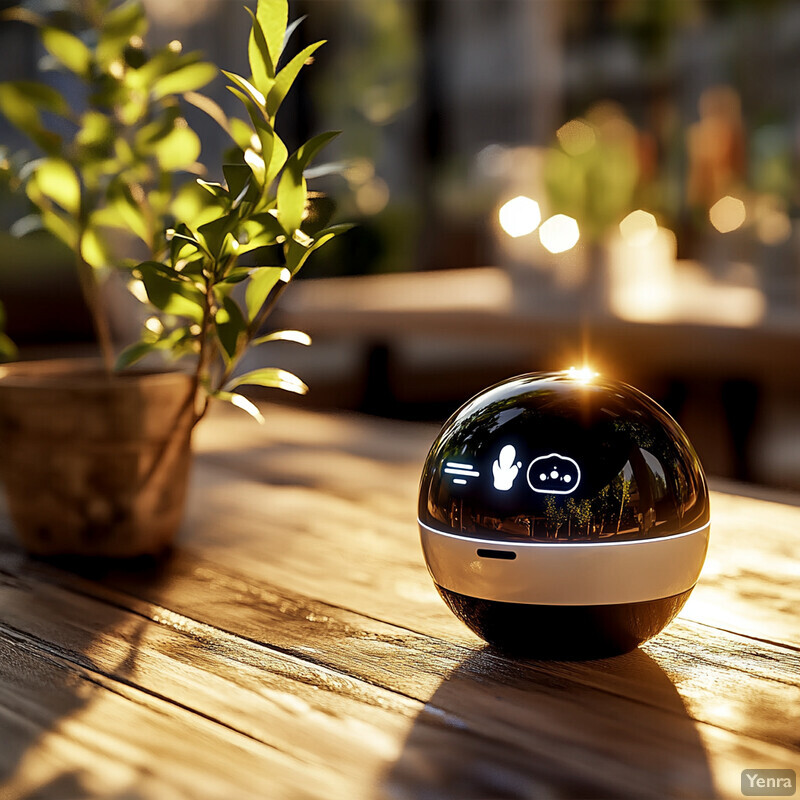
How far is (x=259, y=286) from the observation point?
0.65m

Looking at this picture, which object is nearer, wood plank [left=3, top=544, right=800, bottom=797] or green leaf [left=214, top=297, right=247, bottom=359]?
wood plank [left=3, top=544, right=800, bottom=797]

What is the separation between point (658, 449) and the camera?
1.62 ft

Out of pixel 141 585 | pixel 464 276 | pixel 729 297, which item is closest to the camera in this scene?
pixel 141 585

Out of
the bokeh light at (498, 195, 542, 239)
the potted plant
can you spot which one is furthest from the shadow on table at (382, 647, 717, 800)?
the bokeh light at (498, 195, 542, 239)

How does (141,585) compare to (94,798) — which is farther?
(141,585)

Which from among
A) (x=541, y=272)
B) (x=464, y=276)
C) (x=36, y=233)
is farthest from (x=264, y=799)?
(x=464, y=276)

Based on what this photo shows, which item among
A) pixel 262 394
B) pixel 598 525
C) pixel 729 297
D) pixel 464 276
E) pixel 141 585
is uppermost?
pixel 598 525

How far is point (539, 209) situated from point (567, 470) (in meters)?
2.30

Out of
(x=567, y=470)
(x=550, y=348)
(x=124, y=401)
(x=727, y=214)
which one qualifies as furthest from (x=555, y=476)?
(x=727, y=214)

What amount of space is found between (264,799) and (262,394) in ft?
9.33

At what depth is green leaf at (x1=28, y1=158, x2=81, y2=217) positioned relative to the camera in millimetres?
719

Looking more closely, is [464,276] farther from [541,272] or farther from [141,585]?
[141,585]

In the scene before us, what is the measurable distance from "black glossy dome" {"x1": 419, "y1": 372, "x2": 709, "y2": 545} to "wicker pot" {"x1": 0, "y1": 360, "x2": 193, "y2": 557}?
285 mm

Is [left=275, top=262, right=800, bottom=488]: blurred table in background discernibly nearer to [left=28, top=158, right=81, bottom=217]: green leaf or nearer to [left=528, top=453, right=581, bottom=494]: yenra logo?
[left=28, top=158, right=81, bottom=217]: green leaf
